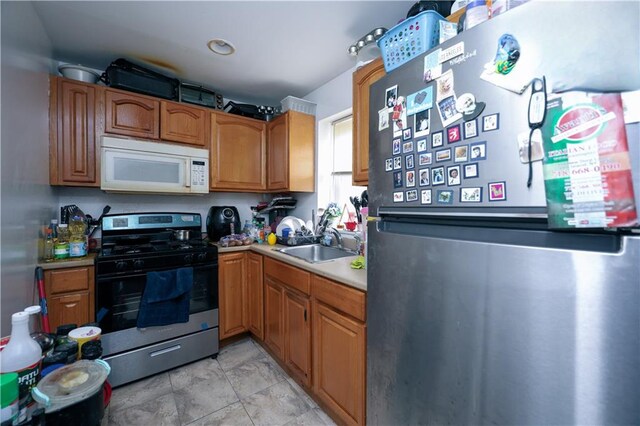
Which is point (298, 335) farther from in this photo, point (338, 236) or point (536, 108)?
point (536, 108)

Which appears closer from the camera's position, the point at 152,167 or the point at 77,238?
the point at 77,238

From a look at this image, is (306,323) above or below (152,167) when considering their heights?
below

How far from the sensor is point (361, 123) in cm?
150

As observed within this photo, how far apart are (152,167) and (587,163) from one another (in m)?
2.57

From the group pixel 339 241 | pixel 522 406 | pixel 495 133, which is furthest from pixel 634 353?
pixel 339 241

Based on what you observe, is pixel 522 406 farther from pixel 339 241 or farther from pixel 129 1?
pixel 129 1

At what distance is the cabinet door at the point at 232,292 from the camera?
7.06 feet

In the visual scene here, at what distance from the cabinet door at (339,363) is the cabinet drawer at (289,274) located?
0.15 metres

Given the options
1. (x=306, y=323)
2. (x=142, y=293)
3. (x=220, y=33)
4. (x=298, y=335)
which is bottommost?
(x=298, y=335)

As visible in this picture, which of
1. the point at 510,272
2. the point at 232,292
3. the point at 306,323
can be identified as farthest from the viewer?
the point at 232,292

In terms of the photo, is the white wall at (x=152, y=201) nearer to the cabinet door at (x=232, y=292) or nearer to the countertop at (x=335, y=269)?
the cabinet door at (x=232, y=292)

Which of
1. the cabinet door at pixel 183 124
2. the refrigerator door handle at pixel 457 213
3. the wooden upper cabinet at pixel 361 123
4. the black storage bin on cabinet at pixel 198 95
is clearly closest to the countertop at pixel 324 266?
the refrigerator door handle at pixel 457 213

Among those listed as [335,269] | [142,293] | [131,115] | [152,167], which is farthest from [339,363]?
[131,115]

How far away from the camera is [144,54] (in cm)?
193
